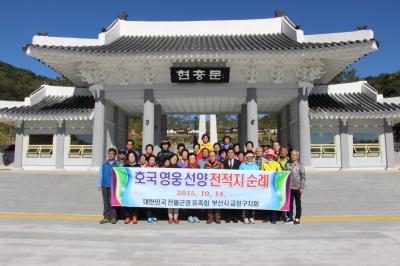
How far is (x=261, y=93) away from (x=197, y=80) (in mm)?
2865

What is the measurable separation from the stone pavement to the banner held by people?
0.56 m

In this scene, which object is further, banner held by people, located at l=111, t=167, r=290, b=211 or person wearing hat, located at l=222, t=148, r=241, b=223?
person wearing hat, located at l=222, t=148, r=241, b=223

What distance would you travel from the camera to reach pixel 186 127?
135 feet

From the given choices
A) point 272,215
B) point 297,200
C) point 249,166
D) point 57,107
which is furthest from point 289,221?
point 57,107

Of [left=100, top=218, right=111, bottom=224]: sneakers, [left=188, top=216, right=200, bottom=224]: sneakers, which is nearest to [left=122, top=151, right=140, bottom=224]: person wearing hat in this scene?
[left=100, top=218, right=111, bottom=224]: sneakers

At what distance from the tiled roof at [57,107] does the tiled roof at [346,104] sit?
421 inches

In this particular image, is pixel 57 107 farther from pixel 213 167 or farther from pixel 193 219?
pixel 193 219

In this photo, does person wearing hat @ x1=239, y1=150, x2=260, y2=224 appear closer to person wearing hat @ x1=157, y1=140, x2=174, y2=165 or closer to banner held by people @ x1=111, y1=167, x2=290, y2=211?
banner held by people @ x1=111, y1=167, x2=290, y2=211

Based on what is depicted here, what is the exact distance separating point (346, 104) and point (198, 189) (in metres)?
10.5

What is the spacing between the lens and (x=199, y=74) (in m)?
13.1

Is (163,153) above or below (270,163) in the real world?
above

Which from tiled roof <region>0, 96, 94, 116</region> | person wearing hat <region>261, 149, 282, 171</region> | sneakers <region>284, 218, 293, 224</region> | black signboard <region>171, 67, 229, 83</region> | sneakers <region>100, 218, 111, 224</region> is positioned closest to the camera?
sneakers <region>100, 218, 111, 224</region>

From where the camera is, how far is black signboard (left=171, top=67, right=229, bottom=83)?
13086 mm

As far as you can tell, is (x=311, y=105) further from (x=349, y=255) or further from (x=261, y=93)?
(x=349, y=255)
